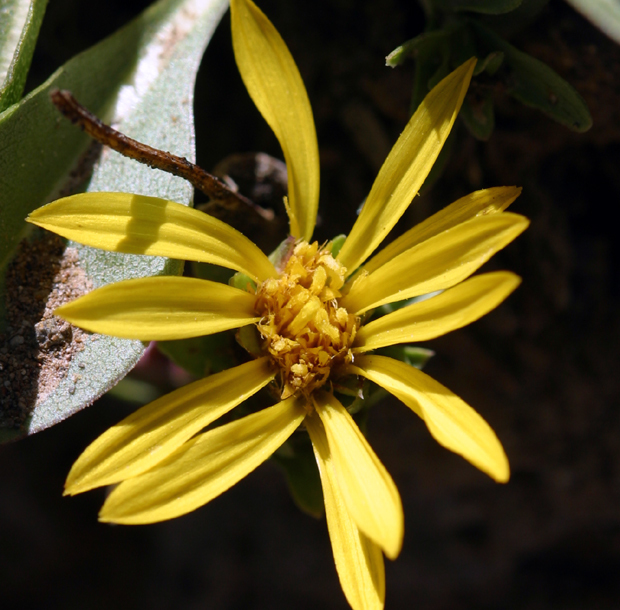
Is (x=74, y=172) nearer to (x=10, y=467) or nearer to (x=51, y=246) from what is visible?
(x=51, y=246)

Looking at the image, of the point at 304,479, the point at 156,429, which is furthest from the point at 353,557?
the point at 156,429

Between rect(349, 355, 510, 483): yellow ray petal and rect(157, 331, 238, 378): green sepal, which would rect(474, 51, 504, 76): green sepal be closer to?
rect(349, 355, 510, 483): yellow ray petal

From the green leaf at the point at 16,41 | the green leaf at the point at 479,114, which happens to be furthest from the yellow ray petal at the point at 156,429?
the green leaf at the point at 479,114

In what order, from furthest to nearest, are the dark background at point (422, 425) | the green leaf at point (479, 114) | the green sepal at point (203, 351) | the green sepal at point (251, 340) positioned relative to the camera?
1. the dark background at point (422, 425)
2. the green leaf at point (479, 114)
3. the green sepal at point (203, 351)
4. the green sepal at point (251, 340)

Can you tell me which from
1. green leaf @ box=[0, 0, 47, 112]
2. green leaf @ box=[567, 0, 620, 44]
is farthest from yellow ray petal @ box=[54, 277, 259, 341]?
green leaf @ box=[567, 0, 620, 44]

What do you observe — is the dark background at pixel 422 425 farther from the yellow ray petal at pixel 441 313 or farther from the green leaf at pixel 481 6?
the yellow ray petal at pixel 441 313

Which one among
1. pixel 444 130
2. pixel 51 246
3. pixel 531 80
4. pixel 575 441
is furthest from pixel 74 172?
pixel 575 441
